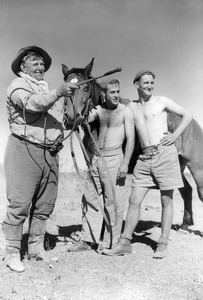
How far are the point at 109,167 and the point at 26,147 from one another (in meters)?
1.21

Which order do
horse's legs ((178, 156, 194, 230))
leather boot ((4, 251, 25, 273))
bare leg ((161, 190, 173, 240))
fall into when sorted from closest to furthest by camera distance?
1. leather boot ((4, 251, 25, 273))
2. bare leg ((161, 190, 173, 240))
3. horse's legs ((178, 156, 194, 230))

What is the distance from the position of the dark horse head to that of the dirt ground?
1234 mm

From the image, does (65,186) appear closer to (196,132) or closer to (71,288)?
(196,132)

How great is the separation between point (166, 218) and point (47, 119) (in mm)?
2009

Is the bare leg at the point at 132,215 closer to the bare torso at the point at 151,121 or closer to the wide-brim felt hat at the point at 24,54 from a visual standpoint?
the bare torso at the point at 151,121

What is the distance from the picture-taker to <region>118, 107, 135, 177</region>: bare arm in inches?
178

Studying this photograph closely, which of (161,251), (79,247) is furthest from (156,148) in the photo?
(79,247)

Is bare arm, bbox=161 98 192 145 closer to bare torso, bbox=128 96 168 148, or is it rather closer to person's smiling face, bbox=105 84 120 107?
bare torso, bbox=128 96 168 148

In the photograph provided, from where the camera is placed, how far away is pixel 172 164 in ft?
14.9

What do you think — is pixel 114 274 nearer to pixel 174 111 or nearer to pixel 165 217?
pixel 165 217

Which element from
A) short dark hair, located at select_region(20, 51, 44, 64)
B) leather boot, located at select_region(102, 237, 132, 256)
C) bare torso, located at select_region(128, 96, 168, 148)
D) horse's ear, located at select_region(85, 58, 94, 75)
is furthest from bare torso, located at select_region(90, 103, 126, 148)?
leather boot, located at select_region(102, 237, 132, 256)

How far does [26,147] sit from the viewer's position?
398 cm

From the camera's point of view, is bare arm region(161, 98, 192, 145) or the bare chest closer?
bare arm region(161, 98, 192, 145)

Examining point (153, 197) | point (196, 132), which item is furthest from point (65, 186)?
point (196, 132)
